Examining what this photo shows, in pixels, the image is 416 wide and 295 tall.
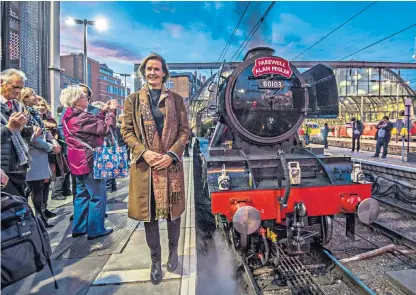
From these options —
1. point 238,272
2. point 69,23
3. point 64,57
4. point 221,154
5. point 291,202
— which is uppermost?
point 64,57

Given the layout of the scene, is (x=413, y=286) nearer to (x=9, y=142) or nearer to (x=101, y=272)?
(x=101, y=272)

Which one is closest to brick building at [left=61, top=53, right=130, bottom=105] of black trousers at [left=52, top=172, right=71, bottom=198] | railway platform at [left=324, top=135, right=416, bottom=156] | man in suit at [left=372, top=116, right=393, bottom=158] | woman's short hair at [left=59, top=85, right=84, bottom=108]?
railway platform at [left=324, top=135, right=416, bottom=156]

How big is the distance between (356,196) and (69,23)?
38.6 feet

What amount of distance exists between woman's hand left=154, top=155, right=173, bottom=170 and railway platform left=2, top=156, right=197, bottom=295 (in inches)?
36.1

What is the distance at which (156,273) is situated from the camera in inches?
89.0

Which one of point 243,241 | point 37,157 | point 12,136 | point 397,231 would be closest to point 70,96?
point 12,136

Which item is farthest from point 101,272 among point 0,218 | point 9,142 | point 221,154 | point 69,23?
point 69,23

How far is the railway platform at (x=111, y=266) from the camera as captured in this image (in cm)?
217

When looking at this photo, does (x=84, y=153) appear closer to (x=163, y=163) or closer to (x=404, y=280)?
(x=163, y=163)

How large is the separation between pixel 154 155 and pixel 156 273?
949 millimetres

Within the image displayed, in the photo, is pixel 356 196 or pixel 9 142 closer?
pixel 9 142

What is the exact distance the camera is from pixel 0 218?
159cm

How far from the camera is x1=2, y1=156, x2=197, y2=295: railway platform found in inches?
85.6

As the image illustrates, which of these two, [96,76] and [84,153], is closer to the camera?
[84,153]
